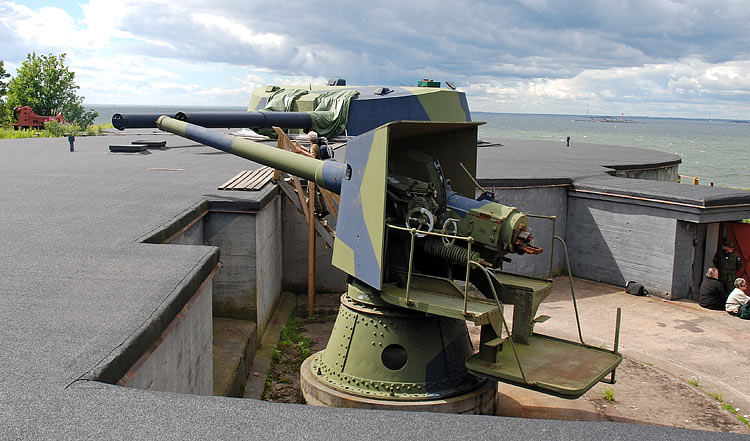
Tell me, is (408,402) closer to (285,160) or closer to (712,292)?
(285,160)

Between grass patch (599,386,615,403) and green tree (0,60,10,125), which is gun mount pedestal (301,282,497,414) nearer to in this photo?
grass patch (599,386,615,403)

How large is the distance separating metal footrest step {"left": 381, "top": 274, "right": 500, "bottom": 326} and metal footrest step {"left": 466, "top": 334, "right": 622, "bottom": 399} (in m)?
0.49

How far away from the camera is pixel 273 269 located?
41.5 feet

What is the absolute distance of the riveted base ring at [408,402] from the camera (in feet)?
21.0

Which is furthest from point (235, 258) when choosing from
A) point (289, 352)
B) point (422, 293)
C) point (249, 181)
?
point (422, 293)

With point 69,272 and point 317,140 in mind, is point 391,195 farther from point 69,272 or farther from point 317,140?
point 317,140

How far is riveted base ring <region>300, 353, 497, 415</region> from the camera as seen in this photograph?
6391 mm

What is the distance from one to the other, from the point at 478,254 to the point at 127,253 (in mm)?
3597

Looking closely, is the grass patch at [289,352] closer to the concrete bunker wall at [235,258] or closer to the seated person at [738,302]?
the concrete bunker wall at [235,258]

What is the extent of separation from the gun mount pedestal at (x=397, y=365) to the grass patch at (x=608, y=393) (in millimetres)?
2438

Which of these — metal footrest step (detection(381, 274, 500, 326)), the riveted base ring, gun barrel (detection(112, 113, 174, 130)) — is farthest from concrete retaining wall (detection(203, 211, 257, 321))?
metal footrest step (detection(381, 274, 500, 326))

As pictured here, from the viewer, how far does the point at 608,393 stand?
8.73m

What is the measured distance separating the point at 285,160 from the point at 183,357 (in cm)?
281

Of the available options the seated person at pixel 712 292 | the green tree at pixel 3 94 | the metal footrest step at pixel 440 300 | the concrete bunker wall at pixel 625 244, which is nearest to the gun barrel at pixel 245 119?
the concrete bunker wall at pixel 625 244
